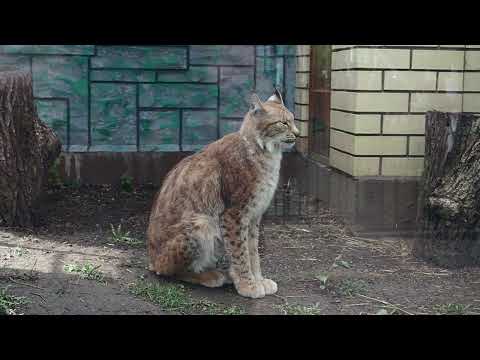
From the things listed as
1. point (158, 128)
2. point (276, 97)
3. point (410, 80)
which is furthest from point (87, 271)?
point (410, 80)

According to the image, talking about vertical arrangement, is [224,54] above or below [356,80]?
above

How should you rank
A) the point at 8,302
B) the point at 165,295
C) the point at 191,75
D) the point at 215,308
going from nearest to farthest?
the point at 8,302, the point at 215,308, the point at 165,295, the point at 191,75

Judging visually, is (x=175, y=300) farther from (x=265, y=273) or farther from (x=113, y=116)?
(x=113, y=116)

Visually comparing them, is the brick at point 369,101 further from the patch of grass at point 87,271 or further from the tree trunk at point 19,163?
the tree trunk at point 19,163

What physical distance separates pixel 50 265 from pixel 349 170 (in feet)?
6.03

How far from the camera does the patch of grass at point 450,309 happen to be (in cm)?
356

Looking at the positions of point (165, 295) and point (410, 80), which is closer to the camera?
point (165, 295)

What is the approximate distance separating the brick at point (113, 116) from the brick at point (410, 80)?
1.50 metres

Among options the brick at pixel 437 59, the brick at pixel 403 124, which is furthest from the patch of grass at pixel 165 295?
the brick at pixel 437 59

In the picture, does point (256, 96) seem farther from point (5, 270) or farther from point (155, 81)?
point (5, 270)

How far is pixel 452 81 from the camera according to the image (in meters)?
4.02

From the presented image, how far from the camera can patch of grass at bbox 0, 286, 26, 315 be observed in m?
3.50

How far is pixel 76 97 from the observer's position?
3842 mm

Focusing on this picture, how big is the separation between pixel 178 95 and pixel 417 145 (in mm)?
1518
